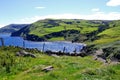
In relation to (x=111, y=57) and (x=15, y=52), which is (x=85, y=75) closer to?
(x=15, y=52)

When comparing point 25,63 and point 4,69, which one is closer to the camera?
point 4,69

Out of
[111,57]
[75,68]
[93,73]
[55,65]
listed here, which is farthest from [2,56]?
[111,57]

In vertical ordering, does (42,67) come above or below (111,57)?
above

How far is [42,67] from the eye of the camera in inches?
2130

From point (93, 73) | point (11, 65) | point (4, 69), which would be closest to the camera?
point (93, 73)

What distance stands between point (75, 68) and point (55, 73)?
24.8ft

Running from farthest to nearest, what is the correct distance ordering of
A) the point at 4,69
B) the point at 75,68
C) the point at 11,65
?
the point at 11,65
the point at 4,69
the point at 75,68

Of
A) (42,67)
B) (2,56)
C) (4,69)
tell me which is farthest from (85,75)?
(2,56)

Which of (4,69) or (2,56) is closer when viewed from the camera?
(4,69)

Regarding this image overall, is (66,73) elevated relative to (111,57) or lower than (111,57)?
elevated

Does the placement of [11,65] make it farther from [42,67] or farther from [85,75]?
[85,75]

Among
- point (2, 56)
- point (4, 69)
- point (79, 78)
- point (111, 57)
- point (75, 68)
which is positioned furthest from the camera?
point (111, 57)

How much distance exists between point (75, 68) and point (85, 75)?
825cm

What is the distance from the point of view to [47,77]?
149ft
